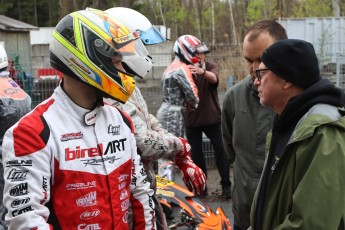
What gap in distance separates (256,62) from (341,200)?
1.56 meters

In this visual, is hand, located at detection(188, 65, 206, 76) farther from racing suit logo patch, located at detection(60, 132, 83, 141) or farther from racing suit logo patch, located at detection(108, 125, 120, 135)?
racing suit logo patch, located at detection(60, 132, 83, 141)

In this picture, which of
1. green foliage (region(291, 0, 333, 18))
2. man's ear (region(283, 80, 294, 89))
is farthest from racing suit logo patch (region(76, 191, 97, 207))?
green foliage (region(291, 0, 333, 18))

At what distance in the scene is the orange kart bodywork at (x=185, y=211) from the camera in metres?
4.97

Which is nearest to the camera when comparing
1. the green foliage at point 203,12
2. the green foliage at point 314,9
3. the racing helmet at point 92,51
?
the racing helmet at point 92,51

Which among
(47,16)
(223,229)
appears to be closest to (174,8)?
(47,16)

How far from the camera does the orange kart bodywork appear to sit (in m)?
4.97

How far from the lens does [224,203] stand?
7969 millimetres

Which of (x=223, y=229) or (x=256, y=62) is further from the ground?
(x=256, y=62)

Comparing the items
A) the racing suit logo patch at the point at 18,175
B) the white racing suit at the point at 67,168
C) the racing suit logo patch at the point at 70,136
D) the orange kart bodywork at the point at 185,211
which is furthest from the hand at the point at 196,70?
the racing suit logo patch at the point at 18,175

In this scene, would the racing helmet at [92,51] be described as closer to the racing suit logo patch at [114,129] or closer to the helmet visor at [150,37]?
the racing suit logo patch at [114,129]

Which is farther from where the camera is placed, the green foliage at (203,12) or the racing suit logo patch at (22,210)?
the green foliage at (203,12)

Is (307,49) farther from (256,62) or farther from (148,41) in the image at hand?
(148,41)

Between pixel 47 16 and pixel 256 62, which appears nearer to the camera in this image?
pixel 256 62

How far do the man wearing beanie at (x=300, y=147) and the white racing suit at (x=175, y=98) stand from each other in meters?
3.84
